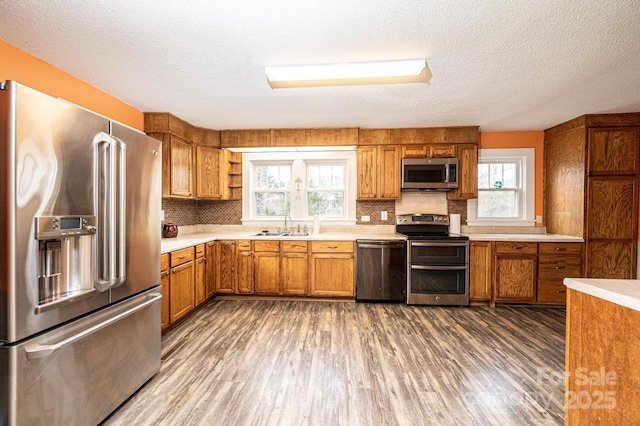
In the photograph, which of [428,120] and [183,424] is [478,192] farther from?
[183,424]

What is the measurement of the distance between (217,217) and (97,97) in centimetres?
227

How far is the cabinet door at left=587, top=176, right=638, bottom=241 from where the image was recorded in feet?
11.6

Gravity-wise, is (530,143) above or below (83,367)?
above

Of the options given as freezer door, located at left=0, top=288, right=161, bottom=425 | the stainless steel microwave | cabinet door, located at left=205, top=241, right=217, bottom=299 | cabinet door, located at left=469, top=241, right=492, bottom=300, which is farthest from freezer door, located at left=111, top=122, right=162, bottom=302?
cabinet door, located at left=469, top=241, right=492, bottom=300

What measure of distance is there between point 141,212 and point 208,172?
230 cm

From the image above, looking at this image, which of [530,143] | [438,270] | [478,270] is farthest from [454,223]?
[530,143]

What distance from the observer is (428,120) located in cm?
376

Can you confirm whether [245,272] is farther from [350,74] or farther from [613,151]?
[613,151]

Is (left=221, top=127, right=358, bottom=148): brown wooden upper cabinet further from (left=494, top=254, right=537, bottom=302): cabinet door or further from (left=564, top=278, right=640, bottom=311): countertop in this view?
(left=564, top=278, right=640, bottom=311): countertop

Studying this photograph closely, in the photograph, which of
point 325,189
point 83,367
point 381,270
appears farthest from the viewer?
point 325,189

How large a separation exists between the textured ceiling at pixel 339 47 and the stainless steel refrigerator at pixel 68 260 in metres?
0.71

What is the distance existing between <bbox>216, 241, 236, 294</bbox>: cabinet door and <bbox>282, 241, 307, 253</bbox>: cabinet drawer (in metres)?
0.73

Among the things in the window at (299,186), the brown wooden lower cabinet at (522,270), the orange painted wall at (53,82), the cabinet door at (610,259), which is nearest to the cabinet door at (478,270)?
the brown wooden lower cabinet at (522,270)

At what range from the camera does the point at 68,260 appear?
4.73 ft
